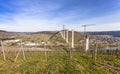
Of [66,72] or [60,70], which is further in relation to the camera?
[60,70]

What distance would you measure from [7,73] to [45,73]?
3025 mm

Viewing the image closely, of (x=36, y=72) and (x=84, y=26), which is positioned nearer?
(x=36, y=72)

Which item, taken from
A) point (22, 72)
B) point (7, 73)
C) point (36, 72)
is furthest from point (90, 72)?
point (7, 73)

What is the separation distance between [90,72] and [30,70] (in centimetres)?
502

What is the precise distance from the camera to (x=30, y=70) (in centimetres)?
1200

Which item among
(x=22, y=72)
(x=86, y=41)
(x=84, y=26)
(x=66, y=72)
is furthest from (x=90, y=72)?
(x=84, y=26)

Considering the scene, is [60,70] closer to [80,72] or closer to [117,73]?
[80,72]

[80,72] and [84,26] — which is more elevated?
[84,26]

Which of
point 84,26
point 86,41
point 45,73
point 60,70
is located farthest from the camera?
point 84,26

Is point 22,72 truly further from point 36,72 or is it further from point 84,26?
point 84,26

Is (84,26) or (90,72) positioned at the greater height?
(84,26)

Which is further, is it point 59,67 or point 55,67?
point 59,67

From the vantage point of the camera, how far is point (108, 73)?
11.7 meters

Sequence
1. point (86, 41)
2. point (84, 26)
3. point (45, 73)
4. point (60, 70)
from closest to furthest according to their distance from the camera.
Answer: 1. point (45, 73)
2. point (60, 70)
3. point (86, 41)
4. point (84, 26)
